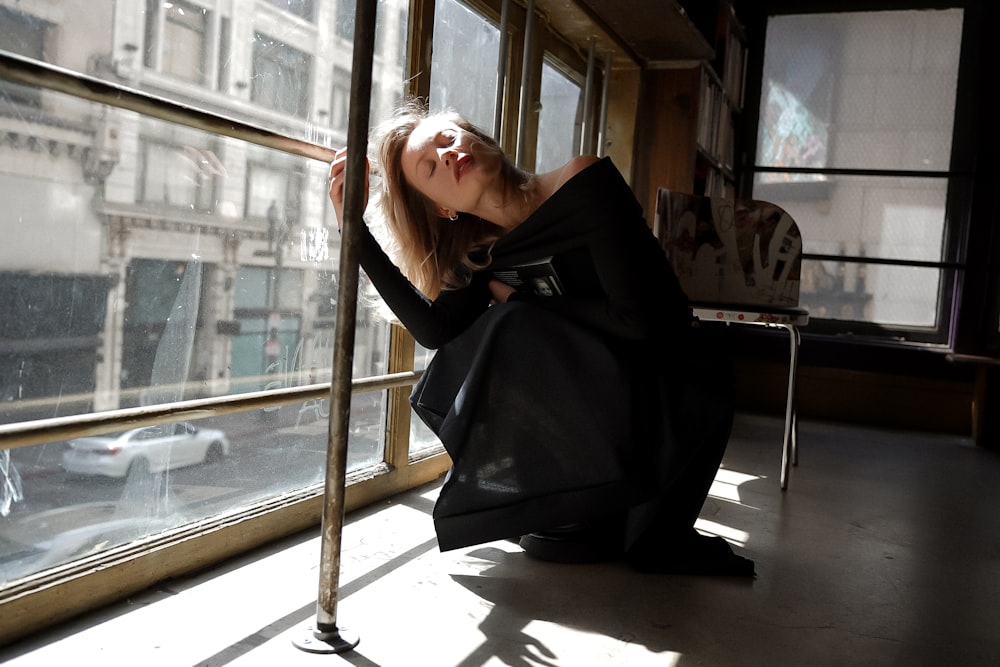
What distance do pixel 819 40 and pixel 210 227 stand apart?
4086mm

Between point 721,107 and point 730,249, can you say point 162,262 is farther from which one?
point 721,107

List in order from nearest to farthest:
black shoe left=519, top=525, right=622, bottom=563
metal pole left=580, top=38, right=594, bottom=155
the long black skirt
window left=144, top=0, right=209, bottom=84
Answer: window left=144, top=0, right=209, bottom=84
the long black skirt
black shoe left=519, top=525, right=622, bottom=563
metal pole left=580, top=38, right=594, bottom=155

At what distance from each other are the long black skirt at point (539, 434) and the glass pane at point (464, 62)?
83 centimetres

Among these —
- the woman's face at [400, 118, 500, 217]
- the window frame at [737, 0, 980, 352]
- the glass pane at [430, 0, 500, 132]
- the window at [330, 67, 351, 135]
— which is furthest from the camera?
the window frame at [737, 0, 980, 352]

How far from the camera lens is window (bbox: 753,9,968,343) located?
174 inches

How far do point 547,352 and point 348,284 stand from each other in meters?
0.47

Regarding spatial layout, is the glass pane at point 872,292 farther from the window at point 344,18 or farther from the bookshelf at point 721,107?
the window at point 344,18

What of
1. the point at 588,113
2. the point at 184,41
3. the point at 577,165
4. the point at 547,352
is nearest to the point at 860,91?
the point at 588,113

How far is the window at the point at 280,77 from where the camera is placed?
4.92ft

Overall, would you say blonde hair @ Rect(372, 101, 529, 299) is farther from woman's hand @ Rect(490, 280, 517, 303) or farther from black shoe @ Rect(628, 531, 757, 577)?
black shoe @ Rect(628, 531, 757, 577)

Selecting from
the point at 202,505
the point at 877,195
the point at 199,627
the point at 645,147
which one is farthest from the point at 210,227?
the point at 877,195

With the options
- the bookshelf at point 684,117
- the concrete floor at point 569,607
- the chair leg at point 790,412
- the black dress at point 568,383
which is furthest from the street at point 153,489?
the bookshelf at point 684,117

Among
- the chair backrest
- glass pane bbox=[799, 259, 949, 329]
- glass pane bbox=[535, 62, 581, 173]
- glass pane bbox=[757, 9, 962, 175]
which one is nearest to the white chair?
the chair backrest

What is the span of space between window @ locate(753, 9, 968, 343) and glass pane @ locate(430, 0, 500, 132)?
266 centimetres
